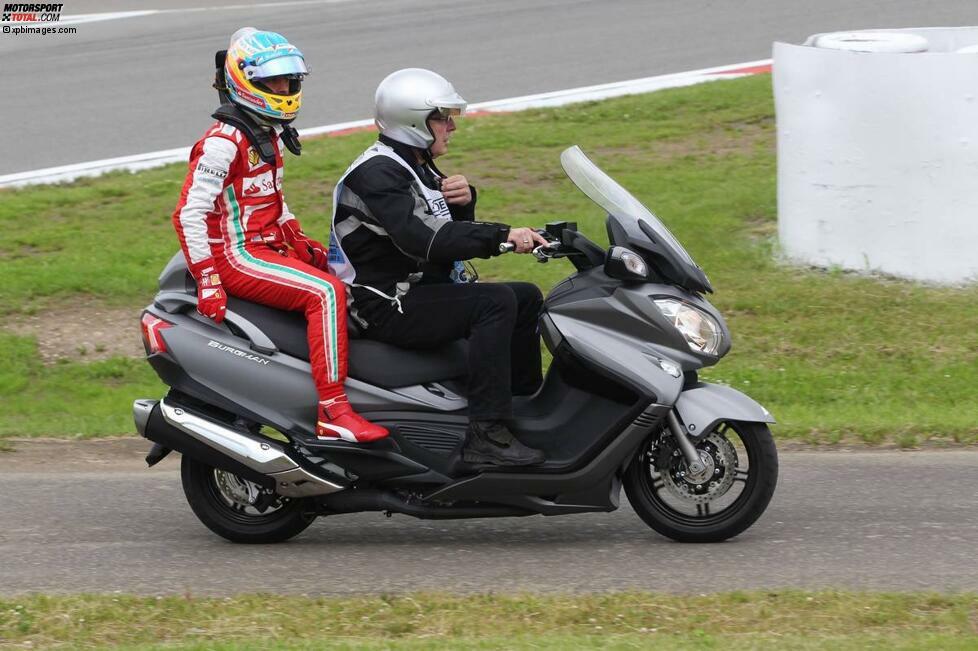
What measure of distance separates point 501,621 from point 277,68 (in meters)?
2.33

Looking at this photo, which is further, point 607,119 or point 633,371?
point 607,119

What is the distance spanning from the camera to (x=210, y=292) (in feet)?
19.1

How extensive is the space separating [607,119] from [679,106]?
0.74m

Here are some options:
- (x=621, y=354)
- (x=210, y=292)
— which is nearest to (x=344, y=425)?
(x=210, y=292)

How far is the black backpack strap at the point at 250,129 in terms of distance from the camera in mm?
5879

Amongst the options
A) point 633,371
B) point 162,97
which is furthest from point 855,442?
point 162,97

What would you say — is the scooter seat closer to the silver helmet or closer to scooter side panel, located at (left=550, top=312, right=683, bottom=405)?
scooter side panel, located at (left=550, top=312, right=683, bottom=405)

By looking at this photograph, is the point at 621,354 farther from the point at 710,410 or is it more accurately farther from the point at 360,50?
the point at 360,50

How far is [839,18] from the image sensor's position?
17.1m

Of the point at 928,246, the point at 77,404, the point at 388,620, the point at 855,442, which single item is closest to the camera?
the point at 388,620

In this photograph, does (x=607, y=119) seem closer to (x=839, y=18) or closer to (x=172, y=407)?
(x=839, y=18)

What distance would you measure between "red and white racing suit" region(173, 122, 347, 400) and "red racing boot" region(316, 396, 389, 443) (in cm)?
4

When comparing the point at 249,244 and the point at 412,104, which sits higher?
the point at 412,104

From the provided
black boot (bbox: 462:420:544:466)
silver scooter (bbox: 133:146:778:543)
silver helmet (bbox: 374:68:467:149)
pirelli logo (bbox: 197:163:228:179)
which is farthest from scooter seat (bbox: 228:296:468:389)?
silver helmet (bbox: 374:68:467:149)
